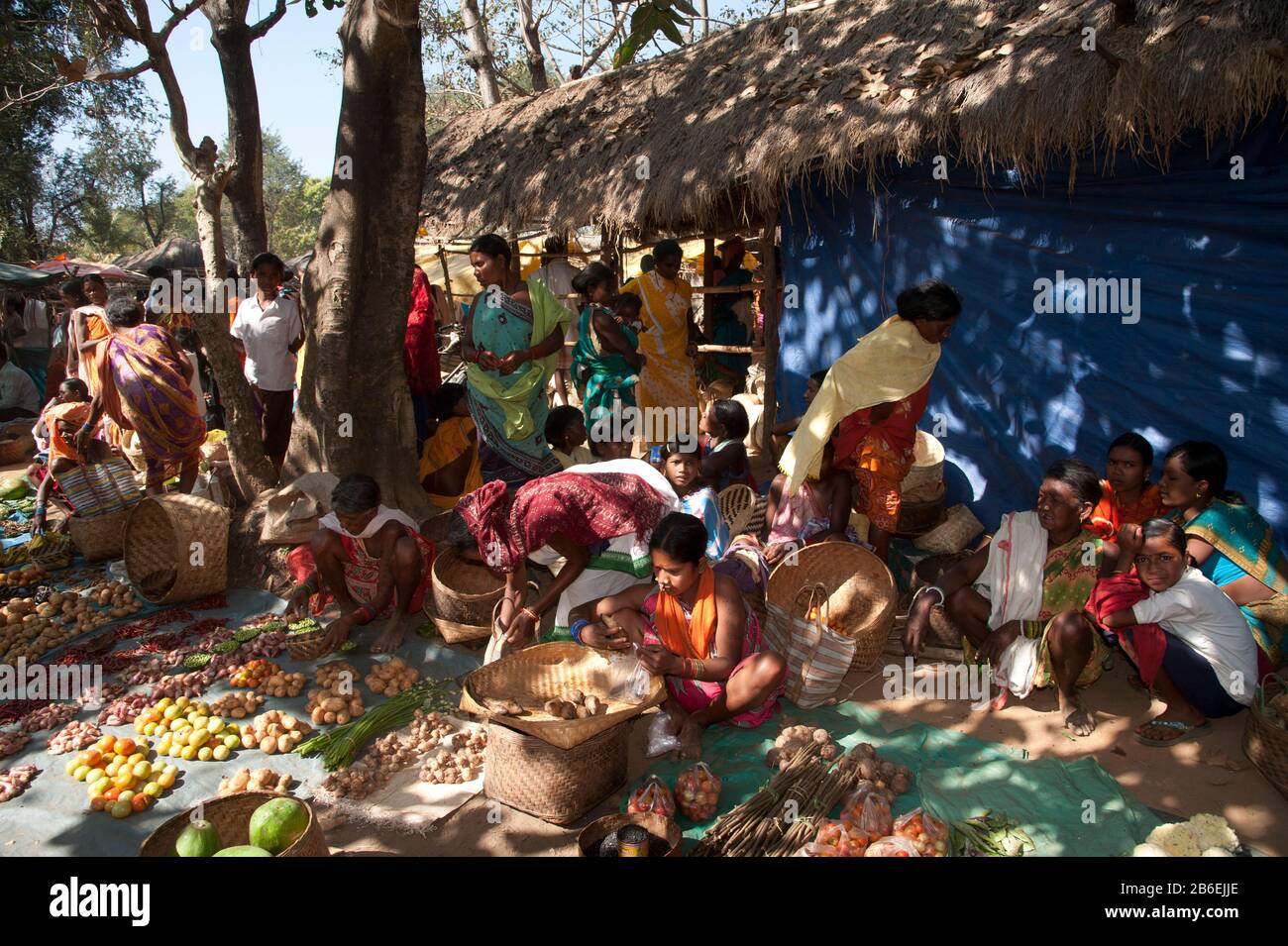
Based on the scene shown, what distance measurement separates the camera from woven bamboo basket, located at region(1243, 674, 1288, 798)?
121 inches

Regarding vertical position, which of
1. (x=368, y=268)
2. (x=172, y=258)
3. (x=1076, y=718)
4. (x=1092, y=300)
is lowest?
(x=1076, y=718)

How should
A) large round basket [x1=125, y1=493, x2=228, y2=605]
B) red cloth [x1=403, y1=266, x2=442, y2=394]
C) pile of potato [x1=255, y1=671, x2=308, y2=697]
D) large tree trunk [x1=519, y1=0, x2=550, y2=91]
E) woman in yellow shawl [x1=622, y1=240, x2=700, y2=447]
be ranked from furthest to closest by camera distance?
large tree trunk [x1=519, y1=0, x2=550, y2=91]
woman in yellow shawl [x1=622, y1=240, x2=700, y2=447]
red cloth [x1=403, y1=266, x2=442, y2=394]
large round basket [x1=125, y1=493, x2=228, y2=605]
pile of potato [x1=255, y1=671, x2=308, y2=697]

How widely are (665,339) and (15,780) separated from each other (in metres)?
4.86

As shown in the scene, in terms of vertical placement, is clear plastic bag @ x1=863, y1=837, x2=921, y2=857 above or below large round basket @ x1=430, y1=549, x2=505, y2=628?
below

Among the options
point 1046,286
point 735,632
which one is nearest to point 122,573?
point 735,632

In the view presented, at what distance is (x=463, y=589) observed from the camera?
4797 mm

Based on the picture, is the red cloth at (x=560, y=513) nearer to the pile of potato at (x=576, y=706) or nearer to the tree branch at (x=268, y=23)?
the pile of potato at (x=576, y=706)

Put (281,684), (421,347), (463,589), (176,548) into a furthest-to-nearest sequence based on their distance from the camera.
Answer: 1. (421,347)
2. (176,548)
3. (463,589)
4. (281,684)

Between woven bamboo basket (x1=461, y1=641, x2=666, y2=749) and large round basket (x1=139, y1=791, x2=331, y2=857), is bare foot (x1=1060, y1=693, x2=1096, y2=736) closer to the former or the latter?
woven bamboo basket (x1=461, y1=641, x2=666, y2=749)

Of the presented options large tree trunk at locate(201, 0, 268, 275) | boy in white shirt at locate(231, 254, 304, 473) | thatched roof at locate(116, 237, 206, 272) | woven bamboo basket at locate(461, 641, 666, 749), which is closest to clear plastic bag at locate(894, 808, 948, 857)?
woven bamboo basket at locate(461, 641, 666, 749)

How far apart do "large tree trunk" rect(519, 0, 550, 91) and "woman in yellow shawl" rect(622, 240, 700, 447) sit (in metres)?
Result: 7.70

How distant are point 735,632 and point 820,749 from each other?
0.56 meters

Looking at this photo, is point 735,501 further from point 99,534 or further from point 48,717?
point 99,534

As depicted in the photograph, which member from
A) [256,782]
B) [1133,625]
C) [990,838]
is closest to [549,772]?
[256,782]
